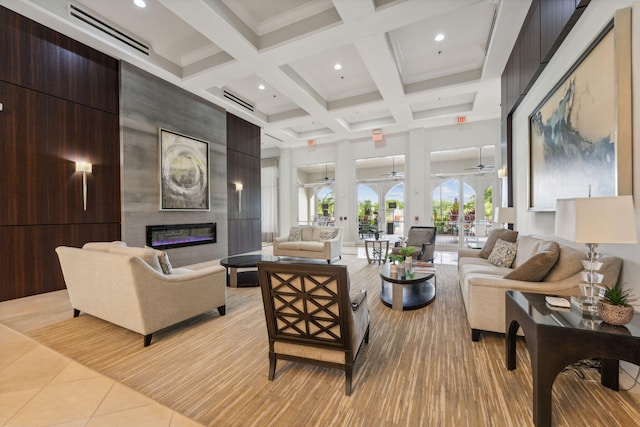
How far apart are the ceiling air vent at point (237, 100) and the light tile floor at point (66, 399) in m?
5.81

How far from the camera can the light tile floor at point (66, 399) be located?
62.5 inches

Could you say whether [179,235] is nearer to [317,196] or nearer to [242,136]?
[242,136]

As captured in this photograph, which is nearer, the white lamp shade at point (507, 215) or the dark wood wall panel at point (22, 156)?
the dark wood wall panel at point (22, 156)

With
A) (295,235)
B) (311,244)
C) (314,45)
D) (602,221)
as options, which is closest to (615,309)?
(602,221)

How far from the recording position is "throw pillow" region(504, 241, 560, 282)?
7.34 ft

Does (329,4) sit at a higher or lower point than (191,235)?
higher

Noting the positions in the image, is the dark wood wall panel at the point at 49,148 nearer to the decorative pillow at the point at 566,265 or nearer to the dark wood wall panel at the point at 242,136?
the dark wood wall panel at the point at 242,136

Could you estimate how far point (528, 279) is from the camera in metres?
2.33

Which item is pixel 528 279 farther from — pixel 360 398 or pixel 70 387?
pixel 70 387

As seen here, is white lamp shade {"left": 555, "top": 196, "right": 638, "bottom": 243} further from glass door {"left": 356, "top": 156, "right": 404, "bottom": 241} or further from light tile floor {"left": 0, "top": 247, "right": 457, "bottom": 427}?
glass door {"left": 356, "top": 156, "right": 404, "bottom": 241}

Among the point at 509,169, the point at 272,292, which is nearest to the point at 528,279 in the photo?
the point at 272,292

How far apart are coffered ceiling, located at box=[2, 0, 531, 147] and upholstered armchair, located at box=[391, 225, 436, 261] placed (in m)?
3.10

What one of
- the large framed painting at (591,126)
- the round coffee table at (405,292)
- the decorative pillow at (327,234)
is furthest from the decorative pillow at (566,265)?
the decorative pillow at (327,234)

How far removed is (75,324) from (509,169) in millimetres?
6627
